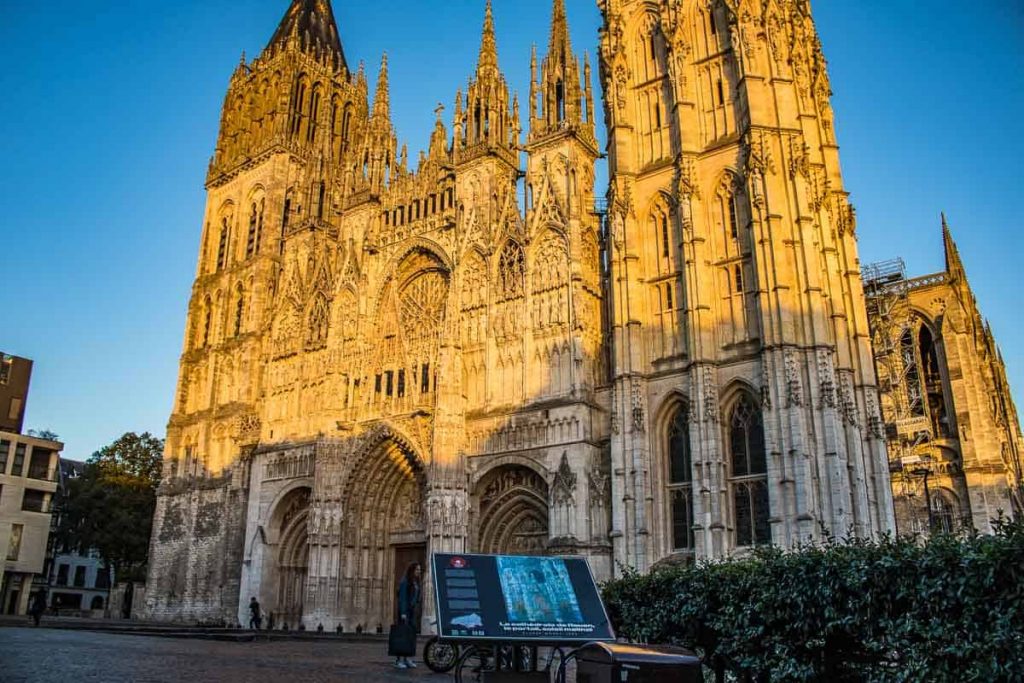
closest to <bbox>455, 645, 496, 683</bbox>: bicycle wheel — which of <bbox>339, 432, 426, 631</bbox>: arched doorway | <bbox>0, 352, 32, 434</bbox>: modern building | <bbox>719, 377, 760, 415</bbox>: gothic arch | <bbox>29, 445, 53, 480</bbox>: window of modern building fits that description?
<bbox>719, 377, 760, 415</bbox>: gothic arch

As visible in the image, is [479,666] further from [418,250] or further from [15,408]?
[15,408]

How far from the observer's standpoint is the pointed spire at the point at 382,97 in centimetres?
4159

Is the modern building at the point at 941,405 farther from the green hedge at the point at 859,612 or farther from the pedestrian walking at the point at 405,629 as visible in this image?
the pedestrian walking at the point at 405,629

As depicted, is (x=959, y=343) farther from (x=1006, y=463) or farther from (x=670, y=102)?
(x=670, y=102)

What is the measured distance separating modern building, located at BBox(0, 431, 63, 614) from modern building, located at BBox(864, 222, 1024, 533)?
1824 inches

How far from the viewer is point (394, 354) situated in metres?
35.5

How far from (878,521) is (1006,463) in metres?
17.4

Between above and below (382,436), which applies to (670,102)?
above

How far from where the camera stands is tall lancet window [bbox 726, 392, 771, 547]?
981 inches

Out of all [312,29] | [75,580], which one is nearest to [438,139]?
[312,29]

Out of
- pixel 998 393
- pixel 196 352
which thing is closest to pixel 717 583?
pixel 998 393

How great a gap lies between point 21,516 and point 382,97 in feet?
102

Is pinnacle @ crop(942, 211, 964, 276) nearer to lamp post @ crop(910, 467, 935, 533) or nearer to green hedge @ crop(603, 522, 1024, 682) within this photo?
lamp post @ crop(910, 467, 935, 533)

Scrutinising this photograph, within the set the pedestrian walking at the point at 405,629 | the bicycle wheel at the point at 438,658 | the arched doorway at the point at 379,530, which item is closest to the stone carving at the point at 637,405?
the arched doorway at the point at 379,530
